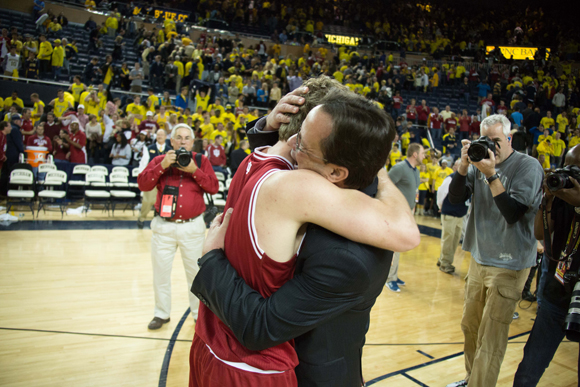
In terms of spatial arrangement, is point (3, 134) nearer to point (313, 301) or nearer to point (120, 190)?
point (120, 190)

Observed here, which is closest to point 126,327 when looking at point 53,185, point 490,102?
point 53,185

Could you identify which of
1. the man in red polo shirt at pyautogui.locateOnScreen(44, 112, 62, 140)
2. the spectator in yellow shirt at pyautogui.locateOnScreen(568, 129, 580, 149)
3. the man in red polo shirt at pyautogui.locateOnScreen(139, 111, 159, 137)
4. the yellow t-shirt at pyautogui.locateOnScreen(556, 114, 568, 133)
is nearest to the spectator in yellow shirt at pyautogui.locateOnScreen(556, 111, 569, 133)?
the yellow t-shirt at pyautogui.locateOnScreen(556, 114, 568, 133)

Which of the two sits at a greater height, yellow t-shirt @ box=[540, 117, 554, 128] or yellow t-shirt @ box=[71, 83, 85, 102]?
yellow t-shirt @ box=[540, 117, 554, 128]

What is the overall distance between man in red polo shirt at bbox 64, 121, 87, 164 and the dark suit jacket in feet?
30.3

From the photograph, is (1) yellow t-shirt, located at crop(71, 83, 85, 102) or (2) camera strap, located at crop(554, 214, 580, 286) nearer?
(2) camera strap, located at crop(554, 214, 580, 286)

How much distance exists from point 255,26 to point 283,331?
77.1 feet

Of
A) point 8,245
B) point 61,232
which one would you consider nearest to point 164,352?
point 8,245

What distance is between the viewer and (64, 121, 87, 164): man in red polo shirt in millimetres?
9039

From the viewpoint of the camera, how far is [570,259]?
2201mm

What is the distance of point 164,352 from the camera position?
324 cm

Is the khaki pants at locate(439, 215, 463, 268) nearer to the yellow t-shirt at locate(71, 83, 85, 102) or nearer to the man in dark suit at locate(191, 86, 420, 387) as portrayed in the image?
the man in dark suit at locate(191, 86, 420, 387)

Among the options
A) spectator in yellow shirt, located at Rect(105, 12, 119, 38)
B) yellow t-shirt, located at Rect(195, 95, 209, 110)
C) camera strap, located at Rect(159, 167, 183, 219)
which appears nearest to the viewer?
camera strap, located at Rect(159, 167, 183, 219)

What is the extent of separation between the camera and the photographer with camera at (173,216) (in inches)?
143

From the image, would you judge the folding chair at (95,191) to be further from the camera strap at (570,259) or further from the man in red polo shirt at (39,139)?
the camera strap at (570,259)
